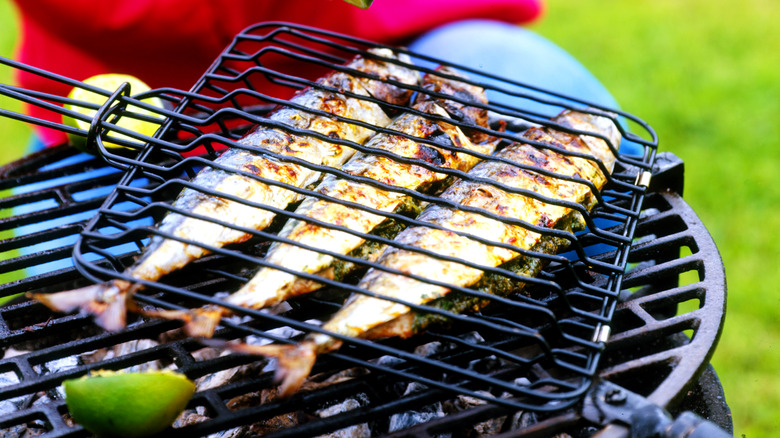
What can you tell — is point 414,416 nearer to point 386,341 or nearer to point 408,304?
point 386,341

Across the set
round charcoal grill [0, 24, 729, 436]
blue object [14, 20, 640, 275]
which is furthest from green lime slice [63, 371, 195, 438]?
blue object [14, 20, 640, 275]

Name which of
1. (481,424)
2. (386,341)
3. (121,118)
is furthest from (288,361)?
(121,118)

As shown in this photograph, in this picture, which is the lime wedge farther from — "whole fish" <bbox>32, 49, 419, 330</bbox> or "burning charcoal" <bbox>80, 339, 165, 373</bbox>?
"burning charcoal" <bbox>80, 339, 165, 373</bbox>

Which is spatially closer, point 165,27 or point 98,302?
point 98,302

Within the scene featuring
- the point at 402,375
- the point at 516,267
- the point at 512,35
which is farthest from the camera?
the point at 512,35

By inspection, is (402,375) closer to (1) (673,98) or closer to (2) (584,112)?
(2) (584,112)

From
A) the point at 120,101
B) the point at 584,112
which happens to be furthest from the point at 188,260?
the point at 584,112
